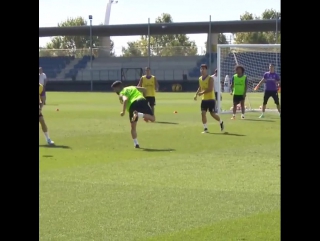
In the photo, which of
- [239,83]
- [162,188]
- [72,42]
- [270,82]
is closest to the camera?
[162,188]

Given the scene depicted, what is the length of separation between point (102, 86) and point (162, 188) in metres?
65.1

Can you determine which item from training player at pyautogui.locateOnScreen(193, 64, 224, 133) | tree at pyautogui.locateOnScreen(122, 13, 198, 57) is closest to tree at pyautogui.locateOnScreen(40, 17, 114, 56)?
tree at pyautogui.locateOnScreen(122, 13, 198, 57)

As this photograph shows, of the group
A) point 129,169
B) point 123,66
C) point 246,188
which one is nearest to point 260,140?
point 129,169

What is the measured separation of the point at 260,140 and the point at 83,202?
1002cm

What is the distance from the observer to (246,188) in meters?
10.3

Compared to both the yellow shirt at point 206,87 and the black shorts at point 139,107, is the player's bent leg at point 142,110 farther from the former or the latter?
the yellow shirt at point 206,87

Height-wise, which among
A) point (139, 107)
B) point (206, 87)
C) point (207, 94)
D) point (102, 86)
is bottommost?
point (102, 86)

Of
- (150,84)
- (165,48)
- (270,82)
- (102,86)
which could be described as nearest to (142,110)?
(150,84)

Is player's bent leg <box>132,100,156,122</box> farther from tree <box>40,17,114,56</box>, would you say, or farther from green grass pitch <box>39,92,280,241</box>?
tree <box>40,17,114,56</box>

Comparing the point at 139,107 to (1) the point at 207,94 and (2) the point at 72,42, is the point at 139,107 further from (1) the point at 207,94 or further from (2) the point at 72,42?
(2) the point at 72,42

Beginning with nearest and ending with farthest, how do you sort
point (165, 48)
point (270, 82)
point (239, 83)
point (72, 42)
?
point (239, 83)
point (270, 82)
point (165, 48)
point (72, 42)

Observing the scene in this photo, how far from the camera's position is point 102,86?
75062 mm

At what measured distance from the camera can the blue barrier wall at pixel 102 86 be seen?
231 feet

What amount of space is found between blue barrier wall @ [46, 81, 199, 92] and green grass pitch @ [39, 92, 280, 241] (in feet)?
163
